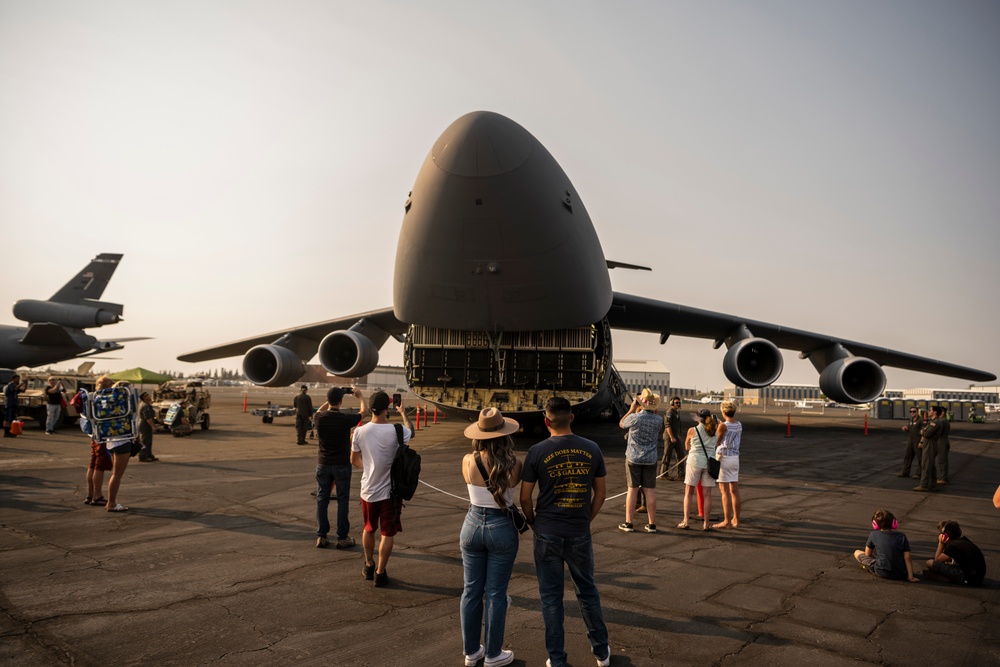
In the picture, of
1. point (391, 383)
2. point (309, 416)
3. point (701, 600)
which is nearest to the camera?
point (701, 600)

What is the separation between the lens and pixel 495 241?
1023 cm

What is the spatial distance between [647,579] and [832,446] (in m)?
15.6

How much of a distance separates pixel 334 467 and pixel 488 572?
9.40 ft

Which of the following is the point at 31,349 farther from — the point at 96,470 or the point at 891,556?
the point at 891,556

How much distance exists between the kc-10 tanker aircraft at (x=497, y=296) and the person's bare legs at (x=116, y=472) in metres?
5.47

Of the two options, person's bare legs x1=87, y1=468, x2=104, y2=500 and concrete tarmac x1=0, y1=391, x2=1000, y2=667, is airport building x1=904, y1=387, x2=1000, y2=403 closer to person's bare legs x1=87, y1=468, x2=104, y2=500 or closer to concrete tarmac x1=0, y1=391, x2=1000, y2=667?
concrete tarmac x1=0, y1=391, x2=1000, y2=667

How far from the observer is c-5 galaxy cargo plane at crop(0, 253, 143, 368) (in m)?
29.7

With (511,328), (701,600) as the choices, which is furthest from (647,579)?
(511,328)

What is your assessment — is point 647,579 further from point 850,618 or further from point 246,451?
point 246,451

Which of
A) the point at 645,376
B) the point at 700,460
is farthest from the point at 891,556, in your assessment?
the point at 645,376

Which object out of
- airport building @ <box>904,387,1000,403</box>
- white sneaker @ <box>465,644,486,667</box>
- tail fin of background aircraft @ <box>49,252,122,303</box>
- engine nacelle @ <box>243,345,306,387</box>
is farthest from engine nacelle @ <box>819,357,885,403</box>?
airport building @ <box>904,387,1000,403</box>

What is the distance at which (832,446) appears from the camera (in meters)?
18.0

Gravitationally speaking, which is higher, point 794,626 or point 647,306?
point 647,306

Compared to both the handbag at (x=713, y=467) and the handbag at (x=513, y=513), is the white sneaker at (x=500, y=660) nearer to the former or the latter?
the handbag at (x=513, y=513)
